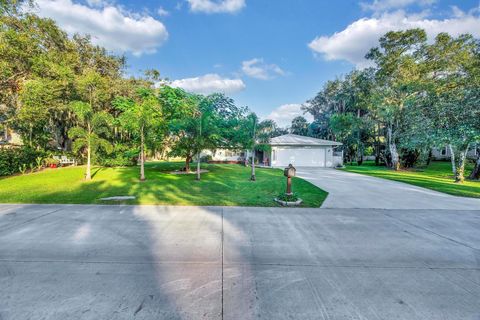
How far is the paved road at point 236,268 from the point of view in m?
1.93

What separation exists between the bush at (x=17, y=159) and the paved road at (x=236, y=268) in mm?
10030

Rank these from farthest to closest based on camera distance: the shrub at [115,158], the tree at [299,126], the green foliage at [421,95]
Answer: the tree at [299,126] < the shrub at [115,158] < the green foliage at [421,95]

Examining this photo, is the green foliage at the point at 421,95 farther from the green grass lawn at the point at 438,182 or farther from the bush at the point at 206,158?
the bush at the point at 206,158

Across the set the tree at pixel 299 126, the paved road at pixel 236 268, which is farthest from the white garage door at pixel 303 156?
the tree at pixel 299 126

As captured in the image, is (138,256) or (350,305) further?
(138,256)

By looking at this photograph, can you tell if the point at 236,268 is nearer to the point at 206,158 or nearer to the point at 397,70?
the point at 397,70

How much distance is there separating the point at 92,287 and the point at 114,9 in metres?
13.4

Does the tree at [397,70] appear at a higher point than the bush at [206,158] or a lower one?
higher

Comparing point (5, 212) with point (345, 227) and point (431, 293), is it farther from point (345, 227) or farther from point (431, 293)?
point (431, 293)

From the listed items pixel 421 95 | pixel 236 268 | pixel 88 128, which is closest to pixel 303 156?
pixel 421 95

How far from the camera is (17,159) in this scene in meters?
12.0

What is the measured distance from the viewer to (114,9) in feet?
34.9

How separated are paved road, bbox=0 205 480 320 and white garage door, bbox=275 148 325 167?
1474cm

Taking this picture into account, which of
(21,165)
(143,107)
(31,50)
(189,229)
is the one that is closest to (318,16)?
(143,107)
